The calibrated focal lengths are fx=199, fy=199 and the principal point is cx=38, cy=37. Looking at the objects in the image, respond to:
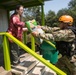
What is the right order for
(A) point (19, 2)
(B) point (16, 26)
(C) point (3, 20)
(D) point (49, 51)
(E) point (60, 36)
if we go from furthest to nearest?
1. (C) point (3, 20)
2. (A) point (19, 2)
3. (D) point (49, 51)
4. (B) point (16, 26)
5. (E) point (60, 36)

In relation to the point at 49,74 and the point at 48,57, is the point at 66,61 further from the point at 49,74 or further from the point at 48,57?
the point at 48,57

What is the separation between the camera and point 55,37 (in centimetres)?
458

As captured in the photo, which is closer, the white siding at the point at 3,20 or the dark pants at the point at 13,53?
the dark pants at the point at 13,53

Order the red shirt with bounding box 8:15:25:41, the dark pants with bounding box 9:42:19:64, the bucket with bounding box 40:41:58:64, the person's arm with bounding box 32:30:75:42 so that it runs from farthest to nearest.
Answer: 1. the bucket with bounding box 40:41:58:64
2. the dark pants with bounding box 9:42:19:64
3. the red shirt with bounding box 8:15:25:41
4. the person's arm with bounding box 32:30:75:42

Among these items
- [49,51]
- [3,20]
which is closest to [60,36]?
[49,51]

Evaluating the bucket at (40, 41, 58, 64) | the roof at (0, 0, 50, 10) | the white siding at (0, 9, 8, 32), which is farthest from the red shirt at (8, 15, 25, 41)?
the white siding at (0, 9, 8, 32)

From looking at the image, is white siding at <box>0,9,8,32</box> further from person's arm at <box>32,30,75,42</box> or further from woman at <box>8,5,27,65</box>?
person's arm at <box>32,30,75,42</box>

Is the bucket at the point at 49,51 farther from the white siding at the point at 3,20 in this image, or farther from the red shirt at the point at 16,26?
the white siding at the point at 3,20

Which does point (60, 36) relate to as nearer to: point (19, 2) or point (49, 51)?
point (49, 51)

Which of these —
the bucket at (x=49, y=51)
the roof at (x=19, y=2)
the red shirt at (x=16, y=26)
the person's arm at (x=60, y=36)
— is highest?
the roof at (x=19, y=2)

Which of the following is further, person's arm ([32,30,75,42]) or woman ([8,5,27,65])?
woman ([8,5,27,65])

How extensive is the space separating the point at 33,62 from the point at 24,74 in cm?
96

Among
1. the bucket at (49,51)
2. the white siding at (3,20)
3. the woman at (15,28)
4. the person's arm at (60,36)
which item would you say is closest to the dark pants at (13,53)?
the woman at (15,28)

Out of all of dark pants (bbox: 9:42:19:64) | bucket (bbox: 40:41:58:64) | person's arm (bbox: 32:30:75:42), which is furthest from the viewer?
bucket (bbox: 40:41:58:64)
